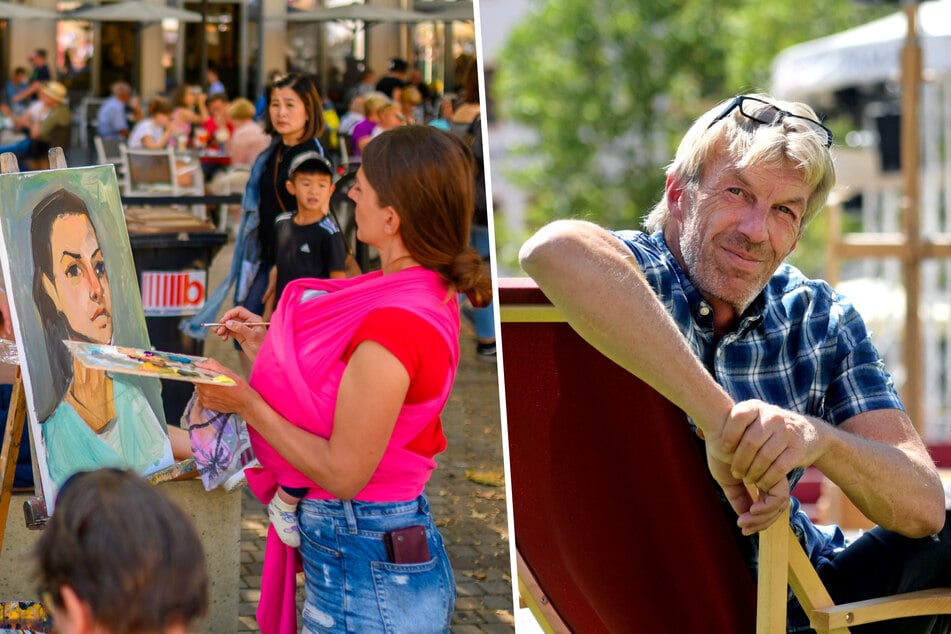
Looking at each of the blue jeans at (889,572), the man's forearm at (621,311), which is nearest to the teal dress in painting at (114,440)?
the man's forearm at (621,311)

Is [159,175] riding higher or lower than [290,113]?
lower

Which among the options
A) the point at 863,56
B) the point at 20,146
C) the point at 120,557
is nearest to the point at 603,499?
the point at 120,557

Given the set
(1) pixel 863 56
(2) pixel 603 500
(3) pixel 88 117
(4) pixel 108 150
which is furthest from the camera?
(1) pixel 863 56

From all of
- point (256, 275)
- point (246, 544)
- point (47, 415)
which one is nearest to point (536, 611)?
point (47, 415)

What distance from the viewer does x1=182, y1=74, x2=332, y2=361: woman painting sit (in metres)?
4.25

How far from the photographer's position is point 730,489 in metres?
2.17

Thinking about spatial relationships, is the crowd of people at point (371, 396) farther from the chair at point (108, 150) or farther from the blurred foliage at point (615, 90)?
the blurred foliage at point (615, 90)

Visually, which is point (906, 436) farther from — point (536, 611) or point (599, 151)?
point (599, 151)

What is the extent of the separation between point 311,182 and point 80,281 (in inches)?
72.8

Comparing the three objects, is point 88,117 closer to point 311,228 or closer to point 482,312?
point 311,228

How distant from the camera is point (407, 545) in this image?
6.88 ft

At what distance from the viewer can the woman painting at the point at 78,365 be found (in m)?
2.26

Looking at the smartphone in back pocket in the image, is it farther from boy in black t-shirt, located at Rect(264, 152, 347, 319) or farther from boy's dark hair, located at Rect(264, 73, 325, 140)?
boy's dark hair, located at Rect(264, 73, 325, 140)

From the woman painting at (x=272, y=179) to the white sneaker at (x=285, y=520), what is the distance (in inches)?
83.5
